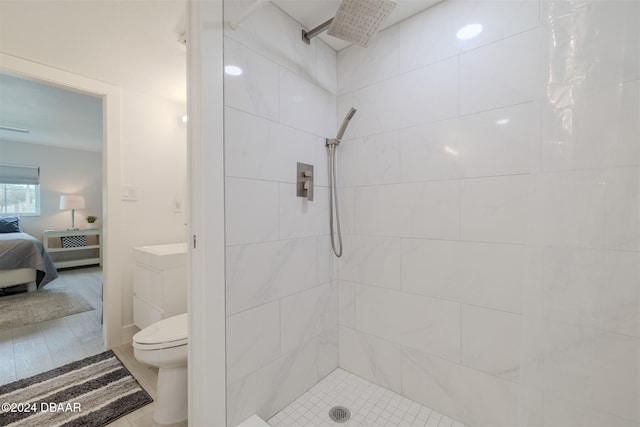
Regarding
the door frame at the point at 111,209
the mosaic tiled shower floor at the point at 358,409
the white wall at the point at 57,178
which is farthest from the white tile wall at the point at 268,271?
the white wall at the point at 57,178

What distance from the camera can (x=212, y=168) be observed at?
1.07 meters

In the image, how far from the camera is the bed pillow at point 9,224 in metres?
4.20

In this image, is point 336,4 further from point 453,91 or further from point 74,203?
point 74,203

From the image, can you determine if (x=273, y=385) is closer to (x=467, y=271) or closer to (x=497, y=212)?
(x=467, y=271)

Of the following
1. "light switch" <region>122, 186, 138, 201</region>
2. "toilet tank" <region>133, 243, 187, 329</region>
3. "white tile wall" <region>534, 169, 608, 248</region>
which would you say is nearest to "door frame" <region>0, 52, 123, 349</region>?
"light switch" <region>122, 186, 138, 201</region>

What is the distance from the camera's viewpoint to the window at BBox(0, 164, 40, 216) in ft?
15.3

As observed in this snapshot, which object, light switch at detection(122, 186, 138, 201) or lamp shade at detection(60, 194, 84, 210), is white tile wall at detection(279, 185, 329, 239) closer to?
light switch at detection(122, 186, 138, 201)

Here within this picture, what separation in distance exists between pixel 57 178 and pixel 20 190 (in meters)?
0.56

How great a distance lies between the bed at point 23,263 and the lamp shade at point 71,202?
1600 mm

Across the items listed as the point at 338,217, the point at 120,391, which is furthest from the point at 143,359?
the point at 338,217

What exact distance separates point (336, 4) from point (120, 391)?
2.55 meters

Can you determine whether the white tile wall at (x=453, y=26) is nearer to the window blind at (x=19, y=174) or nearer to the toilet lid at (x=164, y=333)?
the toilet lid at (x=164, y=333)

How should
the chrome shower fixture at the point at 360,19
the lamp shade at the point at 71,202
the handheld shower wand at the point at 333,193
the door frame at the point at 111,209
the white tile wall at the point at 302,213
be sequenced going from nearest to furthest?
the chrome shower fixture at the point at 360,19 < the white tile wall at the point at 302,213 < the handheld shower wand at the point at 333,193 < the door frame at the point at 111,209 < the lamp shade at the point at 71,202

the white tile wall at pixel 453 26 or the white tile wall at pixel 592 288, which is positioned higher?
the white tile wall at pixel 453 26
